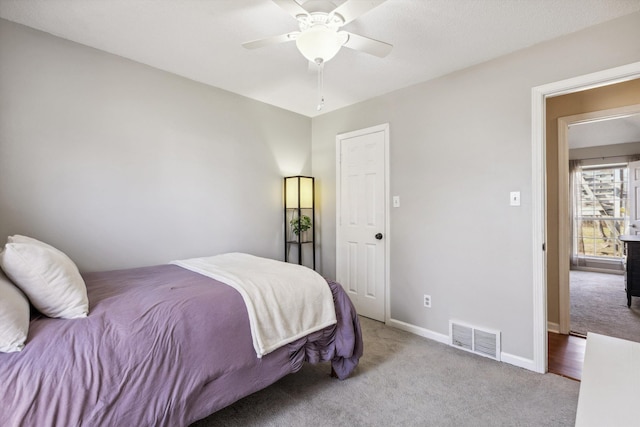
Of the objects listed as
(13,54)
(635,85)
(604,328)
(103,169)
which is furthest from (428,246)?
(13,54)

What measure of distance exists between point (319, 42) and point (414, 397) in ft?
7.14

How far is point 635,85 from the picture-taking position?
8.96 feet

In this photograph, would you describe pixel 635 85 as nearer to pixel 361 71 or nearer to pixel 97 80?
pixel 361 71

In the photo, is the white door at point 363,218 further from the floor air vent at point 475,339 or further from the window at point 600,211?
the window at point 600,211

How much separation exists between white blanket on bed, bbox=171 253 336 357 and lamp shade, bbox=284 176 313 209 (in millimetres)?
1499

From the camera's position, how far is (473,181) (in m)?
2.59

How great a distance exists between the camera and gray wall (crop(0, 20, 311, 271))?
2074mm

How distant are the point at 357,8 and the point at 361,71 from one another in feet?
3.92

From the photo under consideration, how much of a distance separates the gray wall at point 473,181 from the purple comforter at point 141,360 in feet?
4.75

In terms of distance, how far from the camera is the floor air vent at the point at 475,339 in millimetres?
2451

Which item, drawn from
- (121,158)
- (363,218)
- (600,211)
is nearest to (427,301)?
(363,218)

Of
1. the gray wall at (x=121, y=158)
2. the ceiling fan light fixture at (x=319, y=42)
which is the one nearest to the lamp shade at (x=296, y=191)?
the gray wall at (x=121, y=158)

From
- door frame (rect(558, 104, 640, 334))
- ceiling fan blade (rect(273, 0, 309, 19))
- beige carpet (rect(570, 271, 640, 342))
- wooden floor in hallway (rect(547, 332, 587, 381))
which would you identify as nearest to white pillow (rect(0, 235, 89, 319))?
ceiling fan blade (rect(273, 0, 309, 19))

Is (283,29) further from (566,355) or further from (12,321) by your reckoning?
(566,355)
